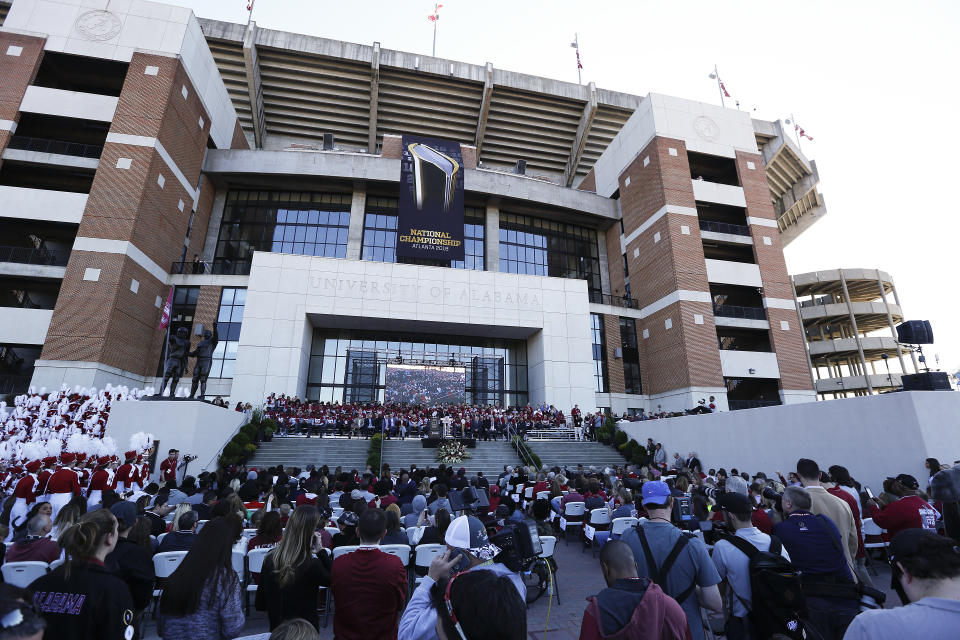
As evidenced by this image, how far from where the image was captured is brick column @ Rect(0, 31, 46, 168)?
23.6 meters

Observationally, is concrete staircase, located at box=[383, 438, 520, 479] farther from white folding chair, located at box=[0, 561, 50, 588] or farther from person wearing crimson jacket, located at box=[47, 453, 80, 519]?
white folding chair, located at box=[0, 561, 50, 588]

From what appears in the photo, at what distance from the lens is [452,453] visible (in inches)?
773

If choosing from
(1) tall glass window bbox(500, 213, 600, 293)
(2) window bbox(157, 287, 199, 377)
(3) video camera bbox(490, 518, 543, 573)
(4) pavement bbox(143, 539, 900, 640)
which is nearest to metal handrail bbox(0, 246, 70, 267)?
(2) window bbox(157, 287, 199, 377)

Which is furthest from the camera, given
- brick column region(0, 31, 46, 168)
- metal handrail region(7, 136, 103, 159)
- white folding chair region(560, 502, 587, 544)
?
metal handrail region(7, 136, 103, 159)

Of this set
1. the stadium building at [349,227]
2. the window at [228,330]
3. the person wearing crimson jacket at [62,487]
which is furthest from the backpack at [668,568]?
the window at [228,330]

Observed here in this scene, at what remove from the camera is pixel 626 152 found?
3600 cm

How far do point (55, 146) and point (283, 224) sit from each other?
1237 cm

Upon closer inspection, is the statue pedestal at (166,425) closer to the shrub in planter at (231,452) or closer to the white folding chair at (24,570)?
the shrub in planter at (231,452)

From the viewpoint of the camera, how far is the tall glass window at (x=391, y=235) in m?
32.9

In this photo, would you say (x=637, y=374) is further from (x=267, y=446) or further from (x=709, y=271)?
(x=267, y=446)

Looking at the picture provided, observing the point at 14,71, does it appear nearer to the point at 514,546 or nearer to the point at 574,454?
the point at 574,454

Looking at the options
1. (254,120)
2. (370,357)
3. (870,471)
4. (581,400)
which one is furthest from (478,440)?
(254,120)

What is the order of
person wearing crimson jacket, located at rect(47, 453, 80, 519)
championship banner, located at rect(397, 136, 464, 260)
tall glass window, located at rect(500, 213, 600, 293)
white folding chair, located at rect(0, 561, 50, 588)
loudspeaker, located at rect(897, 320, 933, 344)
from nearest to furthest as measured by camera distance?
1. white folding chair, located at rect(0, 561, 50, 588)
2. person wearing crimson jacket, located at rect(47, 453, 80, 519)
3. loudspeaker, located at rect(897, 320, 933, 344)
4. championship banner, located at rect(397, 136, 464, 260)
5. tall glass window, located at rect(500, 213, 600, 293)

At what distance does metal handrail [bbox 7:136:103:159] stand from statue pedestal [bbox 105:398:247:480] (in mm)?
18707
